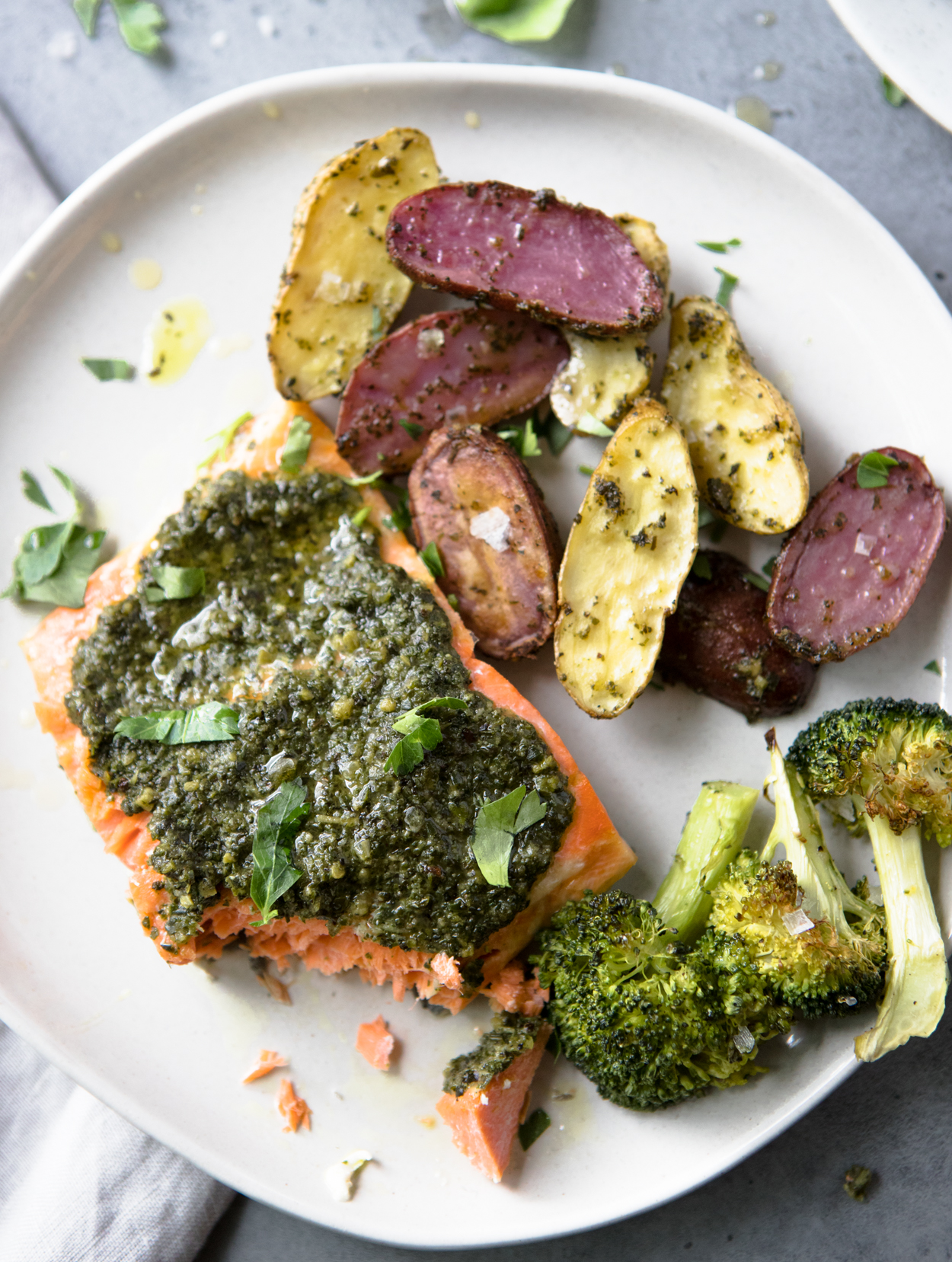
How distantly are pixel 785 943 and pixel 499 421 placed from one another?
4.75ft

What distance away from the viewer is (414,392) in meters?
2.41

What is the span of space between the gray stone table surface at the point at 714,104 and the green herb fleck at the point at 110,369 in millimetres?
629

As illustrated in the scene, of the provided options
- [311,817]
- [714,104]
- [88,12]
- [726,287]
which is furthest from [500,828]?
[88,12]

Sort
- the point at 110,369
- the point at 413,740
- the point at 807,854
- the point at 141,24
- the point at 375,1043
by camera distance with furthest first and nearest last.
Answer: the point at 141,24 < the point at 110,369 < the point at 375,1043 < the point at 807,854 < the point at 413,740

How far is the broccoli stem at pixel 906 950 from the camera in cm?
217

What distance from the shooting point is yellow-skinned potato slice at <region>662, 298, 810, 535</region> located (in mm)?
2289

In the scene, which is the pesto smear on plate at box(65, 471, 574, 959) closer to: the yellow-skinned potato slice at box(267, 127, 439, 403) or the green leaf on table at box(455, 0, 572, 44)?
the yellow-skinned potato slice at box(267, 127, 439, 403)

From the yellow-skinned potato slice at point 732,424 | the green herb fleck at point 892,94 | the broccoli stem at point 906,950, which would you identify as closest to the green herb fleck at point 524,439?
the yellow-skinned potato slice at point 732,424

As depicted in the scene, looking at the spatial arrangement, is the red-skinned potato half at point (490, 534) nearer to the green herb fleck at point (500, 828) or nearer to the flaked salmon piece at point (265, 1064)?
the green herb fleck at point (500, 828)

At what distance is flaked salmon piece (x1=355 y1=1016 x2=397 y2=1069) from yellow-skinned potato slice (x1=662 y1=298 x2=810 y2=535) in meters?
1.61

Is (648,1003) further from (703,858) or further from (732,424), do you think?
(732,424)

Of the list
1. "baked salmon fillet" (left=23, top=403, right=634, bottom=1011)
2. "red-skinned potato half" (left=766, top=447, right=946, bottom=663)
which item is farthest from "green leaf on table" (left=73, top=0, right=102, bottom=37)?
"red-skinned potato half" (left=766, top=447, right=946, bottom=663)

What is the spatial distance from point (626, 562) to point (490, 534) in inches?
13.6

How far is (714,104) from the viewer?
2.73m
